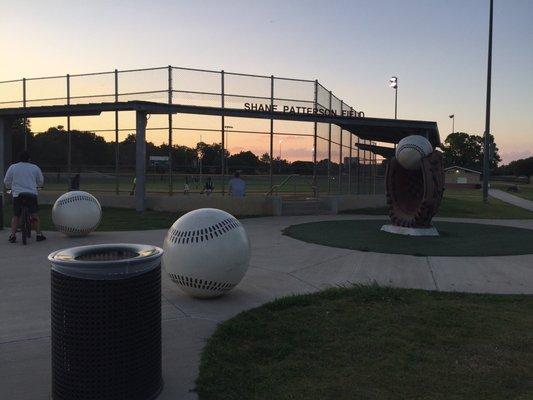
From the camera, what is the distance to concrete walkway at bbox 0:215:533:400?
13.8ft

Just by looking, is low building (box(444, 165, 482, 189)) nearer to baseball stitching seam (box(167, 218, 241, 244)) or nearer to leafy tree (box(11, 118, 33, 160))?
leafy tree (box(11, 118, 33, 160))

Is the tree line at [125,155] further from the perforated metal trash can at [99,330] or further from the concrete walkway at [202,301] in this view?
the perforated metal trash can at [99,330]

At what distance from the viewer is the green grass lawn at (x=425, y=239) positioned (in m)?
10.3

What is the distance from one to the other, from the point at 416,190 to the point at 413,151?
1.67 metres

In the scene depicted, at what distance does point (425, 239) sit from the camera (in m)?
12.1

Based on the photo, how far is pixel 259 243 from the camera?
11141 millimetres

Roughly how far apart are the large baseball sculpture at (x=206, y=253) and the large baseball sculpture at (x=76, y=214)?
19.6 feet

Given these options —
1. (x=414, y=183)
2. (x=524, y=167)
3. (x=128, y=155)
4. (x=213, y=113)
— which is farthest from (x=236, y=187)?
(x=524, y=167)

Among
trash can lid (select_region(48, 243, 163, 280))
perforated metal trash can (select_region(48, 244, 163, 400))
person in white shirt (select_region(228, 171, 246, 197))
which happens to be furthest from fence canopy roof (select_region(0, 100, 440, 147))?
perforated metal trash can (select_region(48, 244, 163, 400))

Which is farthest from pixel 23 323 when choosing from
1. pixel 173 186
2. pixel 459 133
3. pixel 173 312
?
pixel 459 133

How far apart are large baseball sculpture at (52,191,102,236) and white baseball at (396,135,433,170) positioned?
292 inches

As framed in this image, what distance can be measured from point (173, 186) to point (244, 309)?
14.7 m

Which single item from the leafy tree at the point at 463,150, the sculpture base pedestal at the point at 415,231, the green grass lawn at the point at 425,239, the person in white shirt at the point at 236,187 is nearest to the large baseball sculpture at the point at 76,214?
the green grass lawn at the point at 425,239

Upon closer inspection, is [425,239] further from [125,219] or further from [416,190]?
[125,219]
